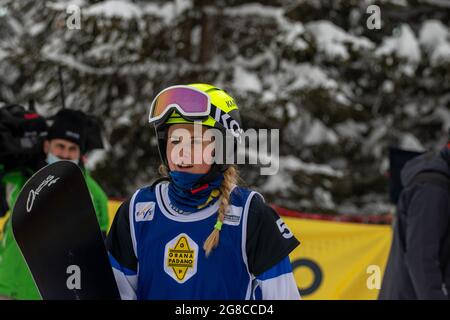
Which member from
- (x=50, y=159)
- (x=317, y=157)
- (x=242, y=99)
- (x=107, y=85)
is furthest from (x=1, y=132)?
(x=317, y=157)

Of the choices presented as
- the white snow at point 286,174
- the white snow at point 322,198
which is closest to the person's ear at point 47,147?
the white snow at point 286,174

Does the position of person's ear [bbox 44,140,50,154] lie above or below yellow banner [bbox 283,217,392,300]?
above

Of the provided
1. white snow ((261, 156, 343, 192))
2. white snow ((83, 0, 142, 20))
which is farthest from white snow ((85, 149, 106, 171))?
white snow ((261, 156, 343, 192))

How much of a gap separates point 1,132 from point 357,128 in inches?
439

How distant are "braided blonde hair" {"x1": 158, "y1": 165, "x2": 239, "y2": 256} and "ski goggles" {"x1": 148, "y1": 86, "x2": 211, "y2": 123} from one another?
0.87ft

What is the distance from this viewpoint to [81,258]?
2695 millimetres

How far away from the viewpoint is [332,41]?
454 inches

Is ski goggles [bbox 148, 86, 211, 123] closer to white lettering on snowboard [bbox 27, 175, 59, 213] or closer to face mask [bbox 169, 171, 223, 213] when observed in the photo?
face mask [bbox 169, 171, 223, 213]

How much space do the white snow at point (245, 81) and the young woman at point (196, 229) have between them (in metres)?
7.59

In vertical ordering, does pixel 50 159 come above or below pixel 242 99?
above

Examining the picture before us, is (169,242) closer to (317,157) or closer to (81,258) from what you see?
(81,258)

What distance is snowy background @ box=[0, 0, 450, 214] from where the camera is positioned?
34.0ft

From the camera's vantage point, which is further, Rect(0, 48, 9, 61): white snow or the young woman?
Rect(0, 48, 9, 61): white snow

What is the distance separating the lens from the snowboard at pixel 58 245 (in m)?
2.66
